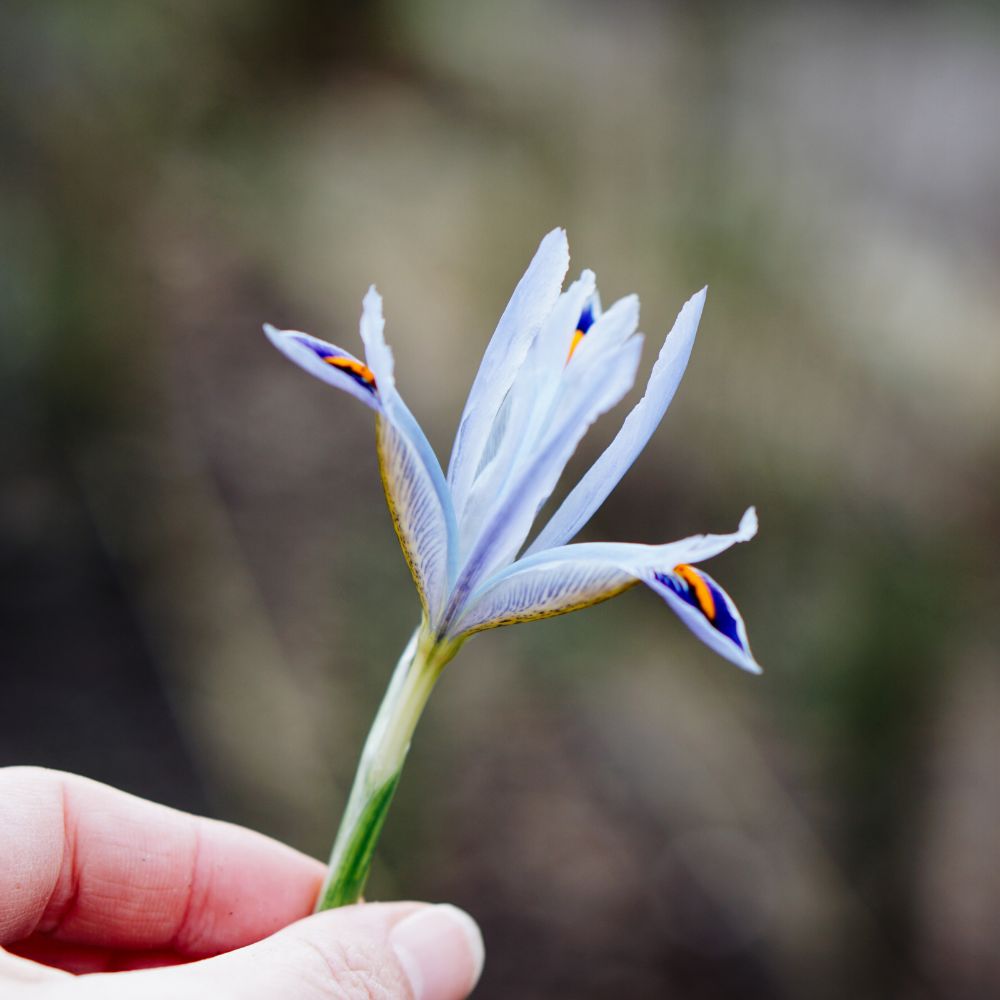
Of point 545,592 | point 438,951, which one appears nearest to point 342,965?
point 438,951

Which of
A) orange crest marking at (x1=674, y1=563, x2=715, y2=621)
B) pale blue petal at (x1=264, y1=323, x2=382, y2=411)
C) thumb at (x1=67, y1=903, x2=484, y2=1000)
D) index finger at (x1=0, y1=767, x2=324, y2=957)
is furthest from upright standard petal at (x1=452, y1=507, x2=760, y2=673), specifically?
index finger at (x1=0, y1=767, x2=324, y2=957)

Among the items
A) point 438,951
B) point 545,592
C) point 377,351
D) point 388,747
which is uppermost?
point 377,351

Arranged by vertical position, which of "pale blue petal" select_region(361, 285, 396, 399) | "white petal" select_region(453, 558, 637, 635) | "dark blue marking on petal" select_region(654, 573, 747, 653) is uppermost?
"pale blue petal" select_region(361, 285, 396, 399)

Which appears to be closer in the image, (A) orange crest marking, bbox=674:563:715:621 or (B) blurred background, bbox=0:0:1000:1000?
(A) orange crest marking, bbox=674:563:715:621

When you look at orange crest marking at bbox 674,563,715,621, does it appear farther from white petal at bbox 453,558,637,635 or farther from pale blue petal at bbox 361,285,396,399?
pale blue petal at bbox 361,285,396,399

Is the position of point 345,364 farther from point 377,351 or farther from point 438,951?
point 438,951

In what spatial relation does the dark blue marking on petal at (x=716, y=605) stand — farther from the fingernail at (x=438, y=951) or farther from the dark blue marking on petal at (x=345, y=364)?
the fingernail at (x=438, y=951)

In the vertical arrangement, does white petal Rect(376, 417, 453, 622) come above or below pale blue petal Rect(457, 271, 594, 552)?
below
